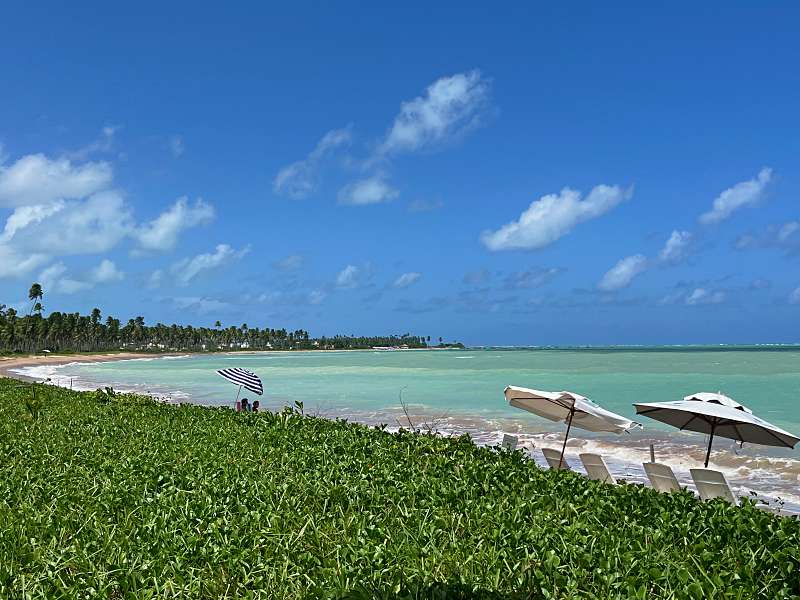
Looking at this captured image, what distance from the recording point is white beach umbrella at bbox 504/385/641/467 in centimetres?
1079

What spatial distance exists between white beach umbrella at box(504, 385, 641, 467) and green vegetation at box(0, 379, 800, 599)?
114 inches

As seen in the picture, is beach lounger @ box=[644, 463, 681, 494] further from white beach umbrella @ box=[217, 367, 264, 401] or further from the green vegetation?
white beach umbrella @ box=[217, 367, 264, 401]

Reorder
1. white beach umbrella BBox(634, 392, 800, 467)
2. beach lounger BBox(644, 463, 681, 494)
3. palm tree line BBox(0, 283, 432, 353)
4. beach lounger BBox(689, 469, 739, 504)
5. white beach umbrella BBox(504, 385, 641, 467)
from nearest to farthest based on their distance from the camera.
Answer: beach lounger BBox(689, 469, 739, 504) → beach lounger BBox(644, 463, 681, 494) → white beach umbrella BBox(634, 392, 800, 467) → white beach umbrella BBox(504, 385, 641, 467) → palm tree line BBox(0, 283, 432, 353)

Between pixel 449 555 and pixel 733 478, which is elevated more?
pixel 449 555

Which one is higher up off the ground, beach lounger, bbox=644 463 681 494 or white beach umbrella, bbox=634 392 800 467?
white beach umbrella, bbox=634 392 800 467

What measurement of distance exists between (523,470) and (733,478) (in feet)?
24.5

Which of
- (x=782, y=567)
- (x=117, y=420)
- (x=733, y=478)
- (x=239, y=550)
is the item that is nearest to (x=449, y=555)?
(x=239, y=550)

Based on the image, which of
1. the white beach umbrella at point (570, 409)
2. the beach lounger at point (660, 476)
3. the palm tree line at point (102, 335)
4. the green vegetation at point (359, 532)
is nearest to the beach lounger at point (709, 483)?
the beach lounger at point (660, 476)

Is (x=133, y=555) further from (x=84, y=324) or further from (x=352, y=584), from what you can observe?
(x=84, y=324)

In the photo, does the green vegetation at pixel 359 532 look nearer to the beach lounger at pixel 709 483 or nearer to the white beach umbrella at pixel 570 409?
the beach lounger at pixel 709 483

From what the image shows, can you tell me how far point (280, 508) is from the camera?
5.69 meters

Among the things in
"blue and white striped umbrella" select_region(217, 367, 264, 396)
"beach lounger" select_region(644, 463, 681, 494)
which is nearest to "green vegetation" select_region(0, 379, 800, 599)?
"beach lounger" select_region(644, 463, 681, 494)

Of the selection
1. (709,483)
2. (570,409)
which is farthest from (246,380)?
(709,483)

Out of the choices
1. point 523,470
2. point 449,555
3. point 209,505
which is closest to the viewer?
point 449,555
